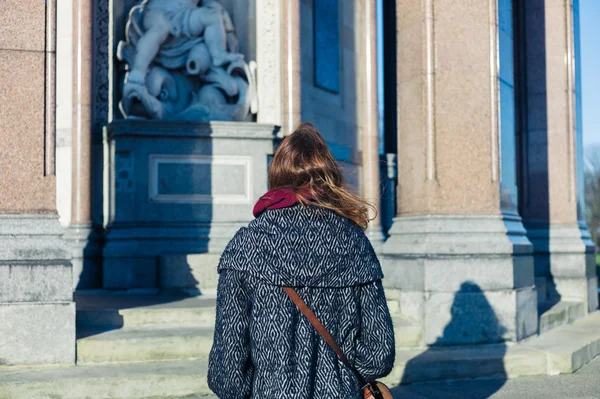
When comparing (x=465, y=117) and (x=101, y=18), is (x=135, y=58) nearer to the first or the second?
(x=101, y=18)

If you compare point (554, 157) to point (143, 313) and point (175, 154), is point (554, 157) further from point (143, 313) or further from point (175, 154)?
point (143, 313)

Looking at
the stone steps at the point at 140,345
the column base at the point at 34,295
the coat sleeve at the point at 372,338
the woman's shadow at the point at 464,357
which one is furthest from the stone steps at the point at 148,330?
the coat sleeve at the point at 372,338

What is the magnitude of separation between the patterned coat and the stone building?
11.2 ft

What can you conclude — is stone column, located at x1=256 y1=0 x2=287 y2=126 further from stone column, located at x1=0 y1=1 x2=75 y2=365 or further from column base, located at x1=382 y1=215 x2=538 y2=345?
stone column, located at x1=0 y1=1 x2=75 y2=365

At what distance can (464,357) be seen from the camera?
6809 millimetres

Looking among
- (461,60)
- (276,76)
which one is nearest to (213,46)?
(276,76)

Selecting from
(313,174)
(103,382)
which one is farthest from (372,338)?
(103,382)

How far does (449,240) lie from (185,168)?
389 centimetres

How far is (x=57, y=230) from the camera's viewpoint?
614 centimetres

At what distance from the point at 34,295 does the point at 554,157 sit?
7527 mm

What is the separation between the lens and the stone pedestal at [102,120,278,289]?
9711mm

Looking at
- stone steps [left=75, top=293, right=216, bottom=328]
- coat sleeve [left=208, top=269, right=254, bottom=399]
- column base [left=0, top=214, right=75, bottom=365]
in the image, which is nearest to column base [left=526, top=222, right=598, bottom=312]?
stone steps [left=75, top=293, right=216, bottom=328]

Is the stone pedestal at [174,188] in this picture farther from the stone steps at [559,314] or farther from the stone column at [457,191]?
the stone steps at [559,314]

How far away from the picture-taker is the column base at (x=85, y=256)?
9.82 m
